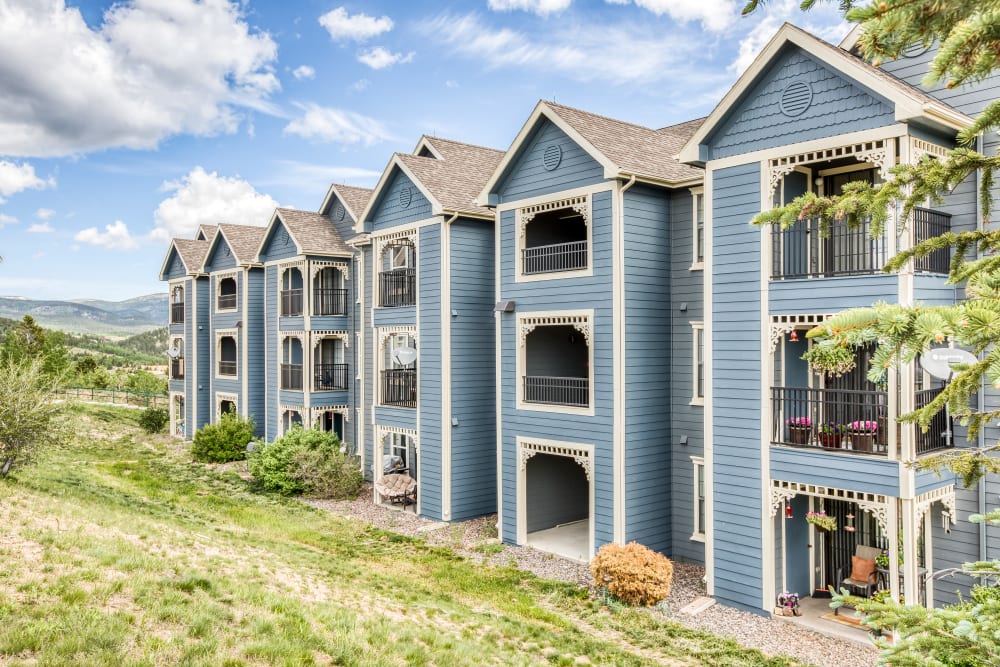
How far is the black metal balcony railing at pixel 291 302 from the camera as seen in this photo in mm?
27703

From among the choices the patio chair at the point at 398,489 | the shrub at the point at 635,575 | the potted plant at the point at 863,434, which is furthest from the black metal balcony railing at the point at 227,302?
the potted plant at the point at 863,434

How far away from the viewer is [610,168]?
15.0m

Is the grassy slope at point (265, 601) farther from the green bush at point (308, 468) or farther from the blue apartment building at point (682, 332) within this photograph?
the green bush at point (308, 468)

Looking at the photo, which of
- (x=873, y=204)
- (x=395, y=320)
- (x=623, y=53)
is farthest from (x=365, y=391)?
(x=873, y=204)

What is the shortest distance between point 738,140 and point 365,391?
50.6 feet

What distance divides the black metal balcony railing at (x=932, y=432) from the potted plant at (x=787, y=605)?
11.1 feet

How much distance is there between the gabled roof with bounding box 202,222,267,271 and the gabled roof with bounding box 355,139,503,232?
1231 cm

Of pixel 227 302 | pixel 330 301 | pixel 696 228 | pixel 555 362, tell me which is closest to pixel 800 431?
pixel 696 228

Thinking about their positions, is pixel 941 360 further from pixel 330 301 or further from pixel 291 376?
pixel 291 376

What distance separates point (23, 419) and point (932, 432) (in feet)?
66.3

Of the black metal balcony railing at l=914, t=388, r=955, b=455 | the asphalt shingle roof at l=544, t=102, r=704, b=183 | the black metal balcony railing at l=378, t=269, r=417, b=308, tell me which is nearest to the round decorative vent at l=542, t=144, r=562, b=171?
the asphalt shingle roof at l=544, t=102, r=704, b=183

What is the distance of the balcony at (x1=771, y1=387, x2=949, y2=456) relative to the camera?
37.8 ft

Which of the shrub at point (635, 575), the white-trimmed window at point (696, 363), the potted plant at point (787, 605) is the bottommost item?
the potted plant at point (787, 605)

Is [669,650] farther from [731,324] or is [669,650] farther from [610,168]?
[610,168]
